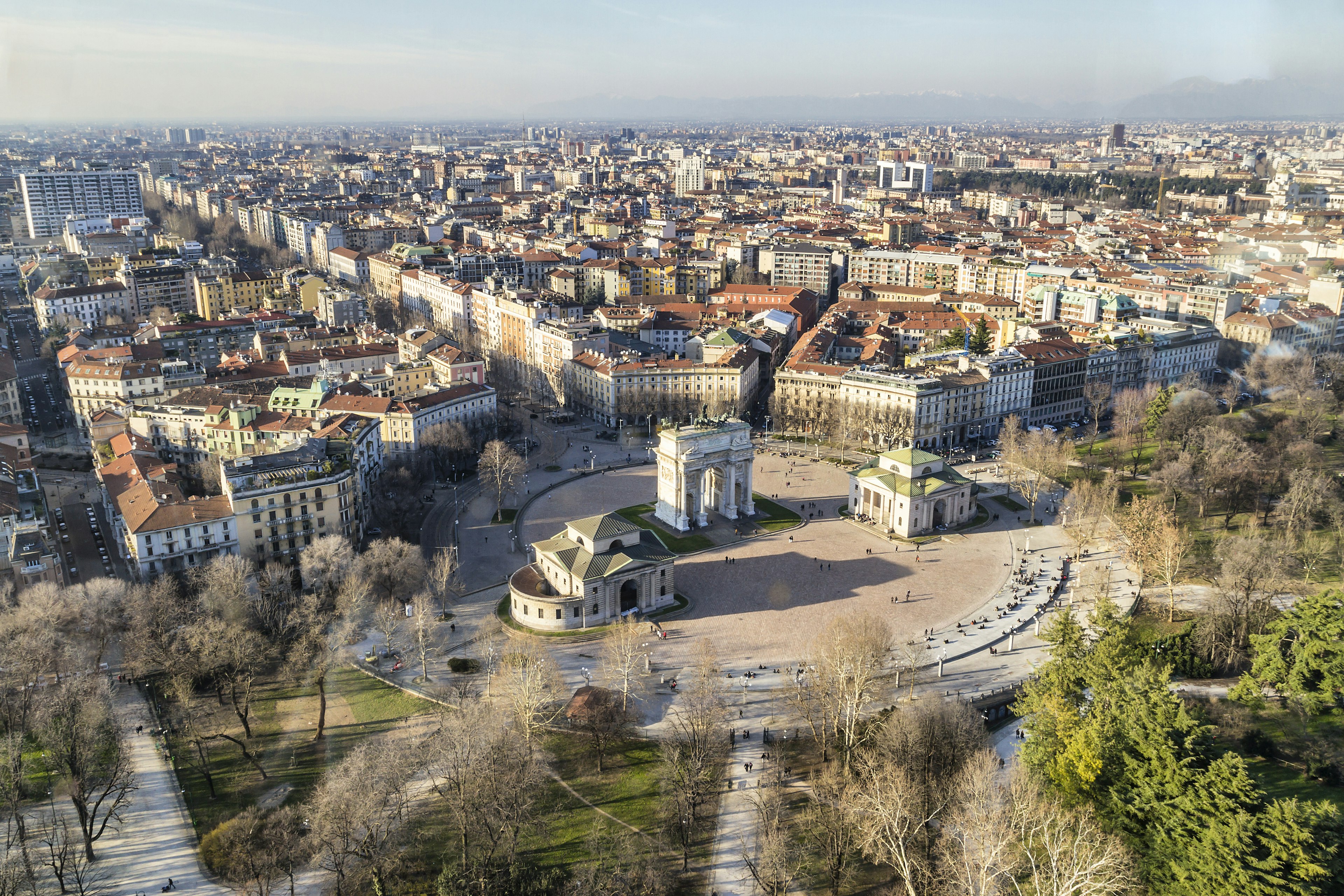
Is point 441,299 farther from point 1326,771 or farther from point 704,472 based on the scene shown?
point 1326,771

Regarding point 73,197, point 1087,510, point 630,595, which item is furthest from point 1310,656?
point 73,197

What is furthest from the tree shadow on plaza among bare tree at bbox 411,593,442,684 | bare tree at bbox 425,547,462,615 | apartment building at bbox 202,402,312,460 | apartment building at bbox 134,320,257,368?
apartment building at bbox 134,320,257,368

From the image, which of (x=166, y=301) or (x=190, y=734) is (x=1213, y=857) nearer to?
(x=190, y=734)

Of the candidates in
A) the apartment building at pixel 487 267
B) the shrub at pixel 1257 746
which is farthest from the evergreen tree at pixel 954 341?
the shrub at pixel 1257 746

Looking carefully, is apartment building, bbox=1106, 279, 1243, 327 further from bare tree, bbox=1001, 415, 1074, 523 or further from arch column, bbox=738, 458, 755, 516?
arch column, bbox=738, 458, 755, 516

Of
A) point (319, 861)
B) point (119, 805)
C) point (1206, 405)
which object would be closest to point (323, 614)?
point (119, 805)
